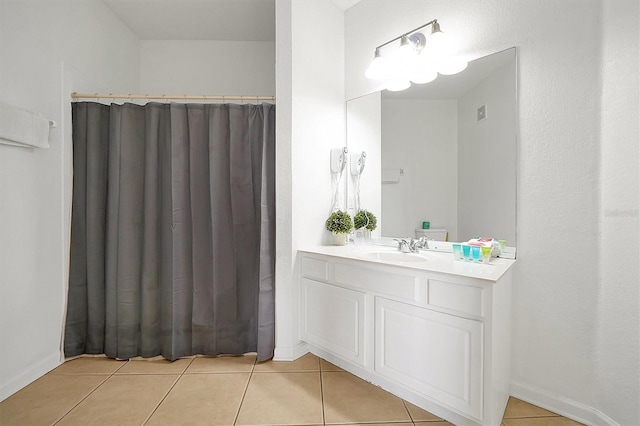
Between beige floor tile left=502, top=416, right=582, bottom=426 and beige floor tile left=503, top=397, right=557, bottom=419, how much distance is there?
0.08 feet

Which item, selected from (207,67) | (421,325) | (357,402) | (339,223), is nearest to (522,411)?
(421,325)

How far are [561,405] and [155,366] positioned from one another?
2338 mm

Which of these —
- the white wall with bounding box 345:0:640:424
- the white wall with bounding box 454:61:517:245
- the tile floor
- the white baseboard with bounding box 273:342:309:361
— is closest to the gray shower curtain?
the white baseboard with bounding box 273:342:309:361

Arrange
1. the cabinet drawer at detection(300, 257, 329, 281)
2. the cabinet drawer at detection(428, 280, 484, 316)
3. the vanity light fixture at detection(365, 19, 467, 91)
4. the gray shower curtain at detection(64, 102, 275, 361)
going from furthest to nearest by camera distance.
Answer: the gray shower curtain at detection(64, 102, 275, 361)
the cabinet drawer at detection(300, 257, 329, 281)
the vanity light fixture at detection(365, 19, 467, 91)
the cabinet drawer at detection(428, 280, 484, 316)

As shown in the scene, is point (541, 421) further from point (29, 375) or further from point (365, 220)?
point (29, 375)

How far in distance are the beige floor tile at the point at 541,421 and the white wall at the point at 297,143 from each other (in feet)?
4.14

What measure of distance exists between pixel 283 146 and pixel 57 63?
60.9 inches

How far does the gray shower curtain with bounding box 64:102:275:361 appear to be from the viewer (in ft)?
6.68

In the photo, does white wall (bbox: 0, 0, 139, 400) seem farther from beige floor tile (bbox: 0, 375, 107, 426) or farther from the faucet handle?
the faucet handle

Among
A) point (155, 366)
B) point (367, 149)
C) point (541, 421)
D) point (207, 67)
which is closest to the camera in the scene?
point (541, 421)

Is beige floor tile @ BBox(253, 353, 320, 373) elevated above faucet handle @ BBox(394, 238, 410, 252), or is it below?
below

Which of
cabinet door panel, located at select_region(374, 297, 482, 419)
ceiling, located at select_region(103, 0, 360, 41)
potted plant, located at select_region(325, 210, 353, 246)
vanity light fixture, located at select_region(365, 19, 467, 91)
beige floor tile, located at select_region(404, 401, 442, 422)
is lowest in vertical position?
beige floor tile, located at select_region(404, 401, 442, 422)

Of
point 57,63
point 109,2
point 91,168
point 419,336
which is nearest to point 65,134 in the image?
point 91,168

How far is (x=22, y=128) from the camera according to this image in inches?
64.5
